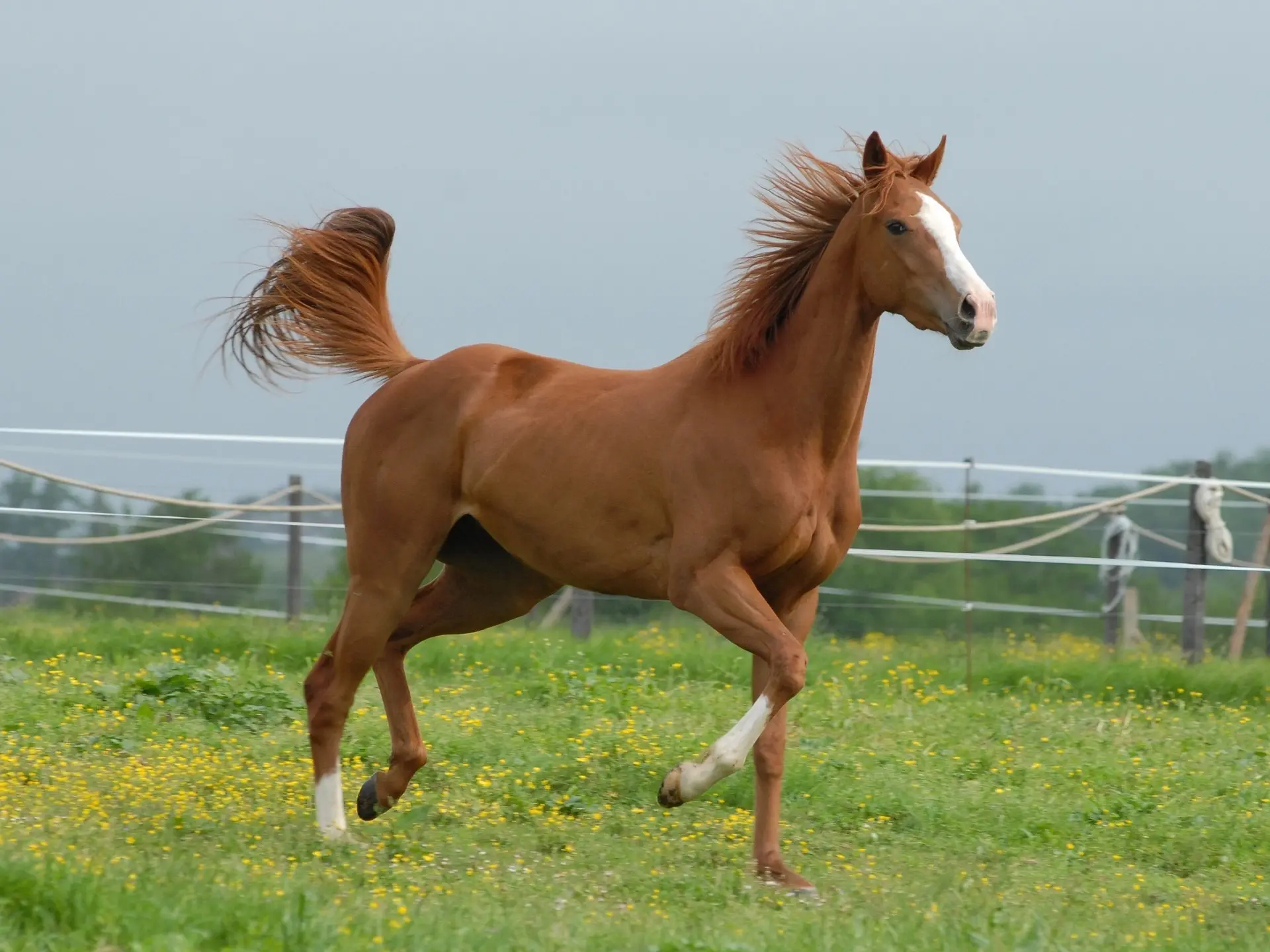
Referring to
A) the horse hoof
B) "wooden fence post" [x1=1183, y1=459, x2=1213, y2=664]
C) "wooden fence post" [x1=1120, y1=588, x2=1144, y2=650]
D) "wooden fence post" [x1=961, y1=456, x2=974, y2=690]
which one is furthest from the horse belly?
"wooden fence post" [x1=1120, y1=588, x2=1144, y2=650]

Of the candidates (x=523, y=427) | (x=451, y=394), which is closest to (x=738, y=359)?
(x=523, y=427)

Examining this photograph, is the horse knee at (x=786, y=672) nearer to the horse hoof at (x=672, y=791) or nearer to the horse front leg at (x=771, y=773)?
the horse front leg at (x=771, y=773)

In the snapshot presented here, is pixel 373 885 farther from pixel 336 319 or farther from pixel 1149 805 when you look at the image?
pixel 1149 805

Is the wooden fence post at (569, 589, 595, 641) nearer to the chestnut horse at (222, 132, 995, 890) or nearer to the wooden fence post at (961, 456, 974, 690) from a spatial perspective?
the wooden fence post at (961, 456, 974, 690)

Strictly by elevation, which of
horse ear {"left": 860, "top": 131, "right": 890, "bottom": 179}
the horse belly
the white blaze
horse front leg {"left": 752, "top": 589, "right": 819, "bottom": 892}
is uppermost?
horse ear {"left": 860, "top": 131, "right": 890, "bottom": 179}

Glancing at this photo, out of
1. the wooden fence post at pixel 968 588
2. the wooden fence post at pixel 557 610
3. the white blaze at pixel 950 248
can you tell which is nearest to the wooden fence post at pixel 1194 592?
the wooden fence post at pixel 968 588

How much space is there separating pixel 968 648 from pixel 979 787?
2.86m

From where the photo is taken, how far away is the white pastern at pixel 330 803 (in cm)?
548

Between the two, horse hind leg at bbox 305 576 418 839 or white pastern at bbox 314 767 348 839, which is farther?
horse hind leg at bbox 305 576 418 839

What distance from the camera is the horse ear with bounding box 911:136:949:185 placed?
508 cm

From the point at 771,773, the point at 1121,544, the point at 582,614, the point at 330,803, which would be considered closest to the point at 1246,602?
the point at 1121,544

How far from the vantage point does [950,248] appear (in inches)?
185

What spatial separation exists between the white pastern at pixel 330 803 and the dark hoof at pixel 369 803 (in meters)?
0.11

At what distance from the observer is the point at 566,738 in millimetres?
6961
